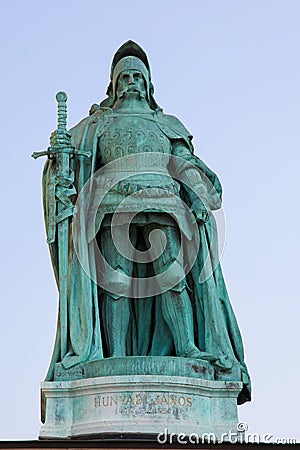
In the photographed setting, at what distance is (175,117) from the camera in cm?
1875

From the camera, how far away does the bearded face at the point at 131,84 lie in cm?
1827

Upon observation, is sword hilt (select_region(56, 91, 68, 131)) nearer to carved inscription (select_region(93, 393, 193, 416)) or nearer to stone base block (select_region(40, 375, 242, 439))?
stone base block (select_region(40, 375, 242, 439))

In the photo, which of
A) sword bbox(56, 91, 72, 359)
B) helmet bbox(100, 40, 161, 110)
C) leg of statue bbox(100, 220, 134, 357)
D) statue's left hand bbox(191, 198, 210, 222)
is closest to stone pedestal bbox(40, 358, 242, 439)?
leg of statue bbox(100, 220, 134, 357)

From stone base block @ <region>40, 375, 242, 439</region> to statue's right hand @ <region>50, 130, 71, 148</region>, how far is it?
3728 millimetres

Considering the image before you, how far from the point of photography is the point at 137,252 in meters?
17.5

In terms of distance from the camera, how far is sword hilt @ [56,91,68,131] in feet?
57.6

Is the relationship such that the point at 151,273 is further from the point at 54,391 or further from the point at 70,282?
the point at 54,391

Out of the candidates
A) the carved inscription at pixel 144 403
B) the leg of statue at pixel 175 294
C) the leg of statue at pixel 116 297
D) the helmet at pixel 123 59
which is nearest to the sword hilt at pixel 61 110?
the helmet at pixel 123 59

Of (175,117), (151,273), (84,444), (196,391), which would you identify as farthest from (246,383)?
(175,117)

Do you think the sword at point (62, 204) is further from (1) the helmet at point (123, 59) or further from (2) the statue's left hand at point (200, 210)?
(2) the statue's left hand at point (200, 210)

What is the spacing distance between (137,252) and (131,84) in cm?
282

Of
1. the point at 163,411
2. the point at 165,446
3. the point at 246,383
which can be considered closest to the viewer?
the point at 165,446

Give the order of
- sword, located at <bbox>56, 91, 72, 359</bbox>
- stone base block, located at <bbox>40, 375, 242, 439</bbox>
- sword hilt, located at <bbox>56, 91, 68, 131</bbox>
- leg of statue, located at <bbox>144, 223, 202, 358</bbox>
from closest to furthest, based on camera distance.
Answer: stone base block, located at <bbox>40, 375, 242, 439</bbox> < leg of statue, located at <bbox>144, 223, 202, 358</bbox> < sword, located at <bbox>56, 91, 72, 359</bbox> < sword hilt, located at <bbox>56, 91, 68, 131</bbox>

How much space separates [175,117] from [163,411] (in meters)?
5.38
